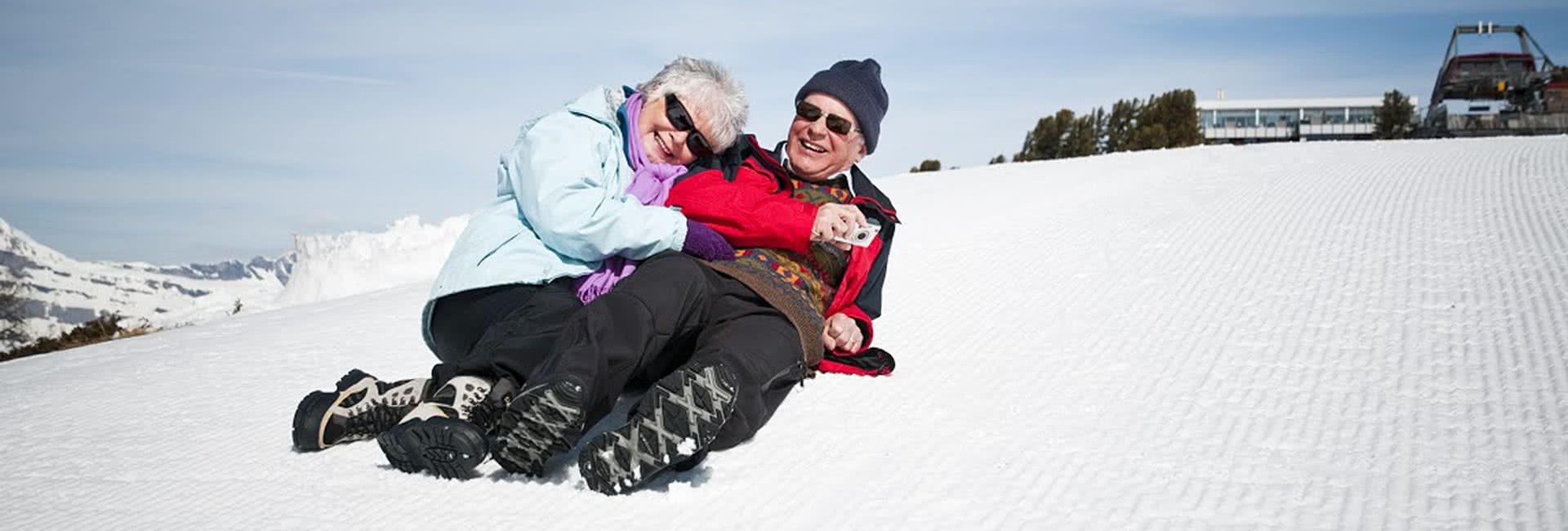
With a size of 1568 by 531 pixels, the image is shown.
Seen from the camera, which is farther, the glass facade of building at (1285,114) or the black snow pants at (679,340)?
the glass facade of building at (1285,114)

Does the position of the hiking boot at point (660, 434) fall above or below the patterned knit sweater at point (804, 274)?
below

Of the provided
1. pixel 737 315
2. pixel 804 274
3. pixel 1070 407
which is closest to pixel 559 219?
pixel 737 315

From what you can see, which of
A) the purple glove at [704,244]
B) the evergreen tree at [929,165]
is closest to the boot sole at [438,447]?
the purple glove at [704,244]

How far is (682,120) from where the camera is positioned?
8.27 ft

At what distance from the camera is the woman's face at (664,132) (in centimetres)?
252

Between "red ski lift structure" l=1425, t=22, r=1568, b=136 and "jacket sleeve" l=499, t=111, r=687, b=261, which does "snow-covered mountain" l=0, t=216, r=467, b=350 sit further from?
"red ski lift structure" l=1425, t=22, r=1568, b=136

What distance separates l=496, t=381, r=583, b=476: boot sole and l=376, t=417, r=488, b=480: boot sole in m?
0.05

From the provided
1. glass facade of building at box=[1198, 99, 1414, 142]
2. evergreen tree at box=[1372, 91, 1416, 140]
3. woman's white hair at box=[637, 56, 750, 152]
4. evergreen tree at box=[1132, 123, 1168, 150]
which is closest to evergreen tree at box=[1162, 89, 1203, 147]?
evergreen tree at box=[1132, 123, 1168, 150]

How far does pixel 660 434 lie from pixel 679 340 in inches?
22.4

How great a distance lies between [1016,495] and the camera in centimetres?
176

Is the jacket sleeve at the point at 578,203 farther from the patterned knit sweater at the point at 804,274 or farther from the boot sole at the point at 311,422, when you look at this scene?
the boot sole at the point at 311,422

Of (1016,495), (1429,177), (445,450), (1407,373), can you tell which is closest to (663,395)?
(445,450)

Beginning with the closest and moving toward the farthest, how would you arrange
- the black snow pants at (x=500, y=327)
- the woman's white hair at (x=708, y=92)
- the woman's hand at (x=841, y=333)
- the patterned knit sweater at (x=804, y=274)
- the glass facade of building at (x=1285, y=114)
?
the black snow pants at (x=500, y=327) < the patterned knit sweater at (x=804, y=274) < the woman's white hair at (x=708, y=92) < the woman's hand at (x=841, y=333) < the glass facade of building at (x=1285, y=114)

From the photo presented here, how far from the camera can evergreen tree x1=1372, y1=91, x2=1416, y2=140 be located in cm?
2969
